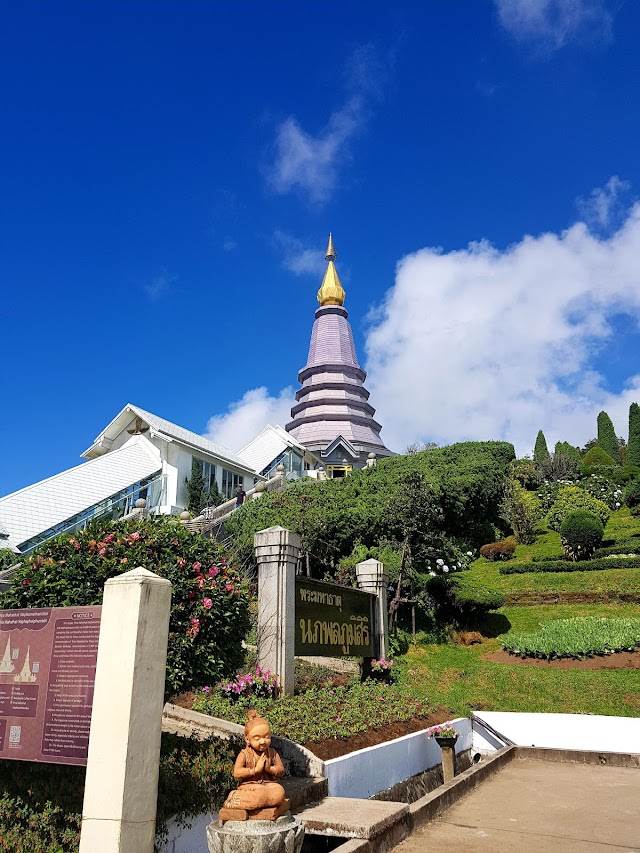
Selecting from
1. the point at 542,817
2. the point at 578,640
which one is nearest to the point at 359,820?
the point at 542,817

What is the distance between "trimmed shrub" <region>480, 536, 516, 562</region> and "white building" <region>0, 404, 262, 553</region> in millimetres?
13136

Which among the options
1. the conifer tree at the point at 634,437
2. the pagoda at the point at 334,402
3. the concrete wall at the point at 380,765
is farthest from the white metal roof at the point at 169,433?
the conifer tree at the point at 634,437

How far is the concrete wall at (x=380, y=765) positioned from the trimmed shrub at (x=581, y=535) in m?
A: 20.2

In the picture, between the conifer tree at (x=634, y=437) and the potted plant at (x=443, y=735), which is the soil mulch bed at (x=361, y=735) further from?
the conifer tree at (x=634, y=437)

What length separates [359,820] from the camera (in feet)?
20.1

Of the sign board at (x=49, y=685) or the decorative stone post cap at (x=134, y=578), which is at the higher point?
the decorative stone post cap at (x=134, y=578)

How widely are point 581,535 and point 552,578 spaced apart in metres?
3.75

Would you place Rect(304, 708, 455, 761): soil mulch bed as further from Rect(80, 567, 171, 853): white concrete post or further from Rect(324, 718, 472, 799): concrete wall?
Rect(80, 567, 171, 853): white concrete post

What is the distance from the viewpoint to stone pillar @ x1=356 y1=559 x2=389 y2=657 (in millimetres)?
13516

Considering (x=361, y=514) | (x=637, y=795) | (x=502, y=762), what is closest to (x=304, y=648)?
(x=502, y=762)

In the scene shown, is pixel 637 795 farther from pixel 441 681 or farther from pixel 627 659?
pixel 627 659

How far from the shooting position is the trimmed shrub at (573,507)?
3722 centimetres

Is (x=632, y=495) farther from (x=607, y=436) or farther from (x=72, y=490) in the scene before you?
(x=72, y=490)

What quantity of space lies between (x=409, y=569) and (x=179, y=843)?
14298 millimetres
